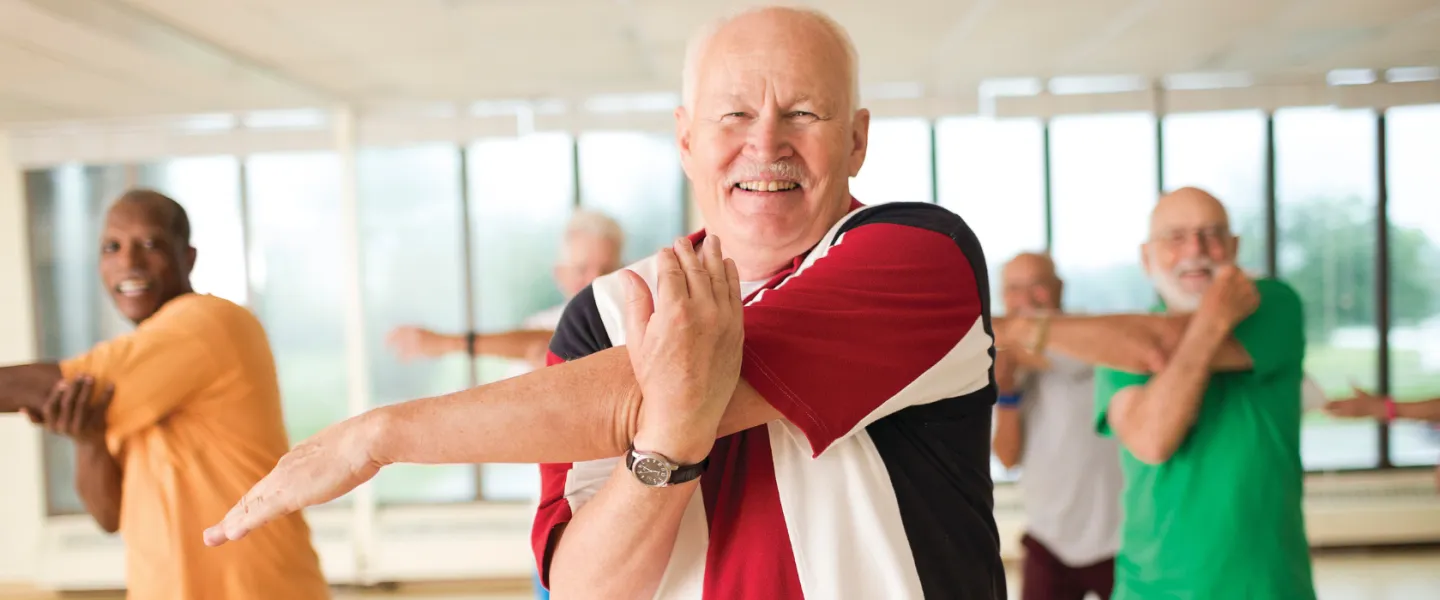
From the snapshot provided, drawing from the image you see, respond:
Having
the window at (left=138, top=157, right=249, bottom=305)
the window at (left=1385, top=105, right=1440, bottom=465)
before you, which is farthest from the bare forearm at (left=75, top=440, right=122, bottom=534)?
the window at (left=1385, top=105, right=1440, bottom=465)

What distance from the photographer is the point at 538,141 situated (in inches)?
282

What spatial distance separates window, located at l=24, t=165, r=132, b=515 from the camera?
7.15 meters

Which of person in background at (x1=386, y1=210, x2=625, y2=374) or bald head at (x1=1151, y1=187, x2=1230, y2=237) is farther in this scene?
person in background at (x1=386, y1=210, x2=625, y2=374)

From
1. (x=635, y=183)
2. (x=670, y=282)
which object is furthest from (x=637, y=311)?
(x=635, y=183)

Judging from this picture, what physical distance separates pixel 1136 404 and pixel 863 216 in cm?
156

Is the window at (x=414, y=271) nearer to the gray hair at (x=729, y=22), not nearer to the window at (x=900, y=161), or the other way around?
the window at (x=900, y=161)

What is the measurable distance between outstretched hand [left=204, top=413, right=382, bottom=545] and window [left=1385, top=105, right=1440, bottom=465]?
25.4ft

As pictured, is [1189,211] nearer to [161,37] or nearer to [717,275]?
[717,275]

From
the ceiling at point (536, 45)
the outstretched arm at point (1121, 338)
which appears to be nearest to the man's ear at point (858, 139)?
the outstretched arm at point (1121, 338)

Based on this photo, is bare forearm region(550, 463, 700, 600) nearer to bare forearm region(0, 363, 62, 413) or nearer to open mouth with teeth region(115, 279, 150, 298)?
bare forearm region(0, 363, 62, 413)

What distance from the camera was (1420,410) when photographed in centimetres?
301

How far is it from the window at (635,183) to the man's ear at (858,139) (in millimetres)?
5904

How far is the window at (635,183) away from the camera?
23.5 feet

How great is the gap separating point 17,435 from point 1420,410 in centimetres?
811
